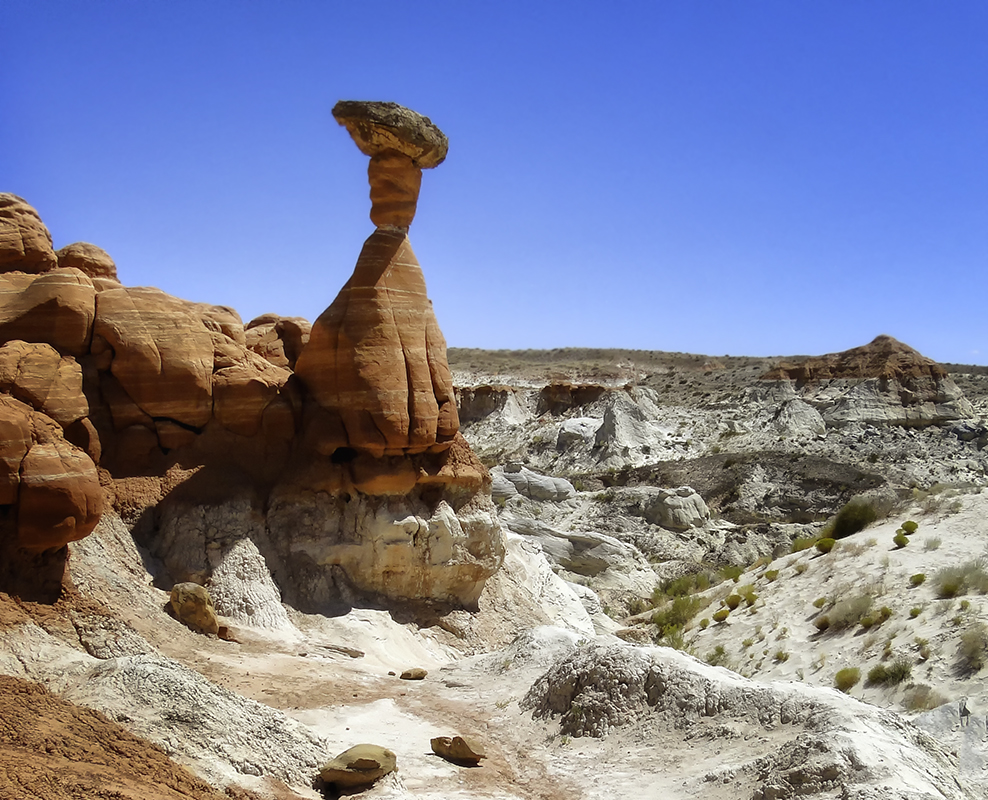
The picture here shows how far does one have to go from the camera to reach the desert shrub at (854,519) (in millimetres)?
19656

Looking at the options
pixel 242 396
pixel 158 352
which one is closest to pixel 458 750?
pixel 242 396

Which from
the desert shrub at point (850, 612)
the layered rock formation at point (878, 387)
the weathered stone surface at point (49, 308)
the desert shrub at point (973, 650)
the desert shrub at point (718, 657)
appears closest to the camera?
the desert shrub at point (973, 650)

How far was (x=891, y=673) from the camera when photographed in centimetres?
1244

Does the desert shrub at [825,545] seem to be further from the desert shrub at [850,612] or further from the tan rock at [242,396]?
the tan rock at [242,396]

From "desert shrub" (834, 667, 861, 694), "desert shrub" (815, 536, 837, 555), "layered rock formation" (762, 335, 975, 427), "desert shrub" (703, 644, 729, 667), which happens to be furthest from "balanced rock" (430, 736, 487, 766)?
"layered rock formation" (762, 335, 975, 427)

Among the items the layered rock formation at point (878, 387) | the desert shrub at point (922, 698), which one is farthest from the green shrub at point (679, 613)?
the layered rock formation at point (878, 387)

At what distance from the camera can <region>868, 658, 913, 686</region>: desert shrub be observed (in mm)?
12297

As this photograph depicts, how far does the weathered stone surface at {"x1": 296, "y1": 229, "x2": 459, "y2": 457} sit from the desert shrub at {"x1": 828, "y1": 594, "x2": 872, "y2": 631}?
7.94 meters

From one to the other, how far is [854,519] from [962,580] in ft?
19.6

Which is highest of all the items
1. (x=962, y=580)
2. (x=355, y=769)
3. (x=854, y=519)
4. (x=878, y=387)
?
(x=878, y=387)

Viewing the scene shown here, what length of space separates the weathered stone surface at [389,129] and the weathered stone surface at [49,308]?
5815 millimetres

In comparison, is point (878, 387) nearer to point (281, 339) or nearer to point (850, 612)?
point (850, 612)

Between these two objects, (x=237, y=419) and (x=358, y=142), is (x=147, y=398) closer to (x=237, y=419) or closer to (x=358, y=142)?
(x=237, y=419)

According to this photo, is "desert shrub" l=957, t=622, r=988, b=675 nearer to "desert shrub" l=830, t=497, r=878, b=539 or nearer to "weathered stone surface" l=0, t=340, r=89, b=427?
"desert shrub" l=830, t=497, r=878, b=539
